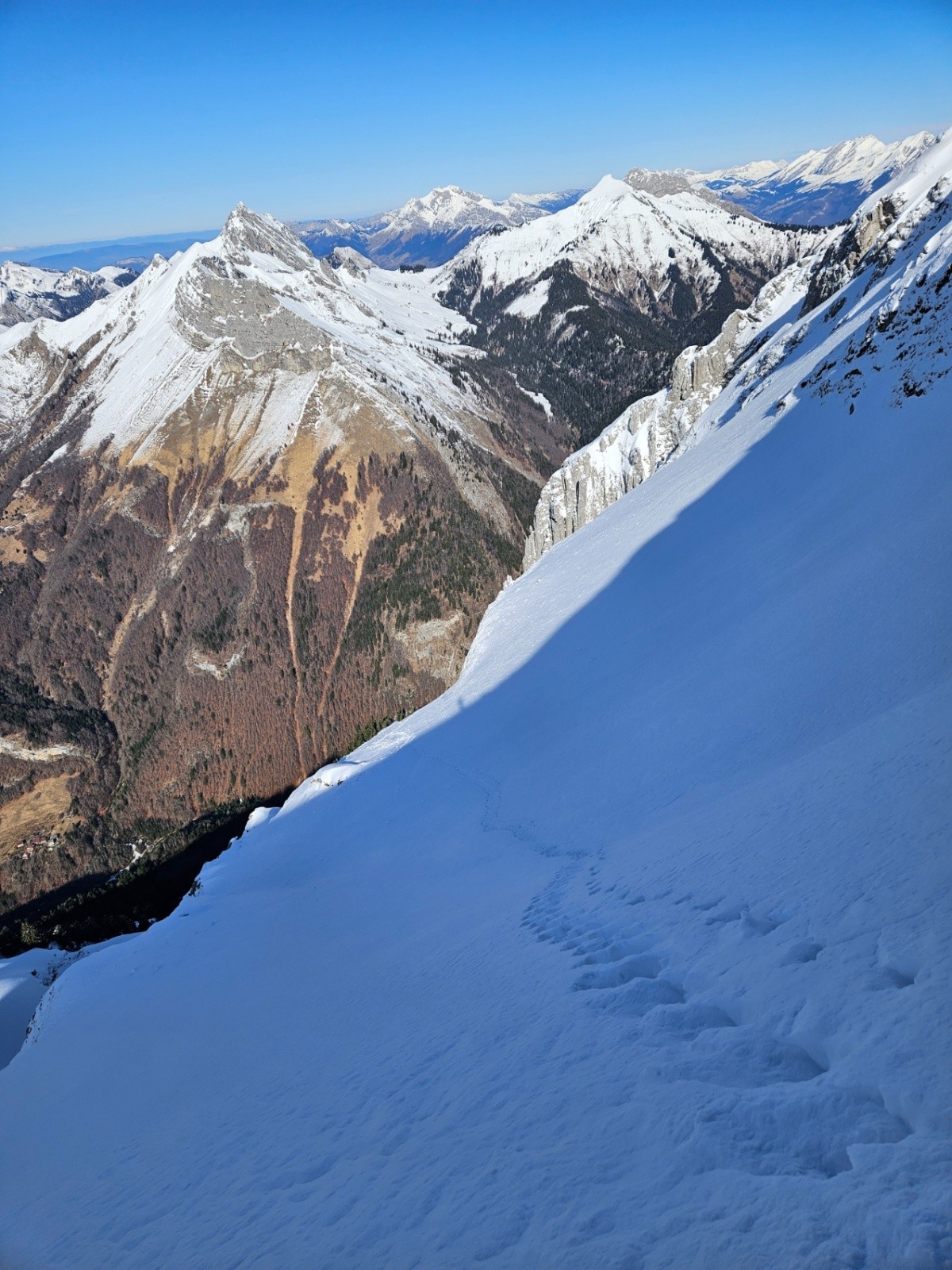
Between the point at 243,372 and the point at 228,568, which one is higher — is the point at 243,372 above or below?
above

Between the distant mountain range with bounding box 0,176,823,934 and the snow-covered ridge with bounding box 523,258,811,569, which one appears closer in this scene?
the snow-covered ridge with bounding box 523,258,811,569

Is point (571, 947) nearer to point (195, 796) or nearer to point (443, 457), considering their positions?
point (195, 796)

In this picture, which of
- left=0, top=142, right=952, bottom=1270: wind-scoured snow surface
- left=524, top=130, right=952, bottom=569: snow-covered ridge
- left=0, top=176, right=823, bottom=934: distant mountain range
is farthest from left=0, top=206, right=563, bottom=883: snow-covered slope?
left=0, top=142, right=952, bottom=1270: wind-scoured snow surface

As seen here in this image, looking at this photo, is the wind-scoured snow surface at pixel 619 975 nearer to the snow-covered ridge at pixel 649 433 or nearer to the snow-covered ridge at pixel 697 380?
the snow-covered ridge at pixel 697 380

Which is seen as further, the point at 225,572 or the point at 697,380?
the point at 225,572

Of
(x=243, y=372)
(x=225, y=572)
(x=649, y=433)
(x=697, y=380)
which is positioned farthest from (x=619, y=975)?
(x=243, y=372)

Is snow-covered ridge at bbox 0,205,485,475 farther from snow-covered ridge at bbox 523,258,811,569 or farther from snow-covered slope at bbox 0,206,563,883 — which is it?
snow-covered ridge at bbox 523,258,811,569

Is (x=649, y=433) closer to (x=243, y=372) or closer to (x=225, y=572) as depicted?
(x=225, y=572)

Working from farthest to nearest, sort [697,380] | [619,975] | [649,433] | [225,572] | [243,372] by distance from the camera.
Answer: [243,372]
[225,572]
[649,433]
[697,380]
[619,975]

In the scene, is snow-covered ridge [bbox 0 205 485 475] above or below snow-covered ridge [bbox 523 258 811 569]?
above

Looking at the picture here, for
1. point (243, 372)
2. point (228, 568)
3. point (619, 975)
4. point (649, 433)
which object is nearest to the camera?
point (619, 975)
